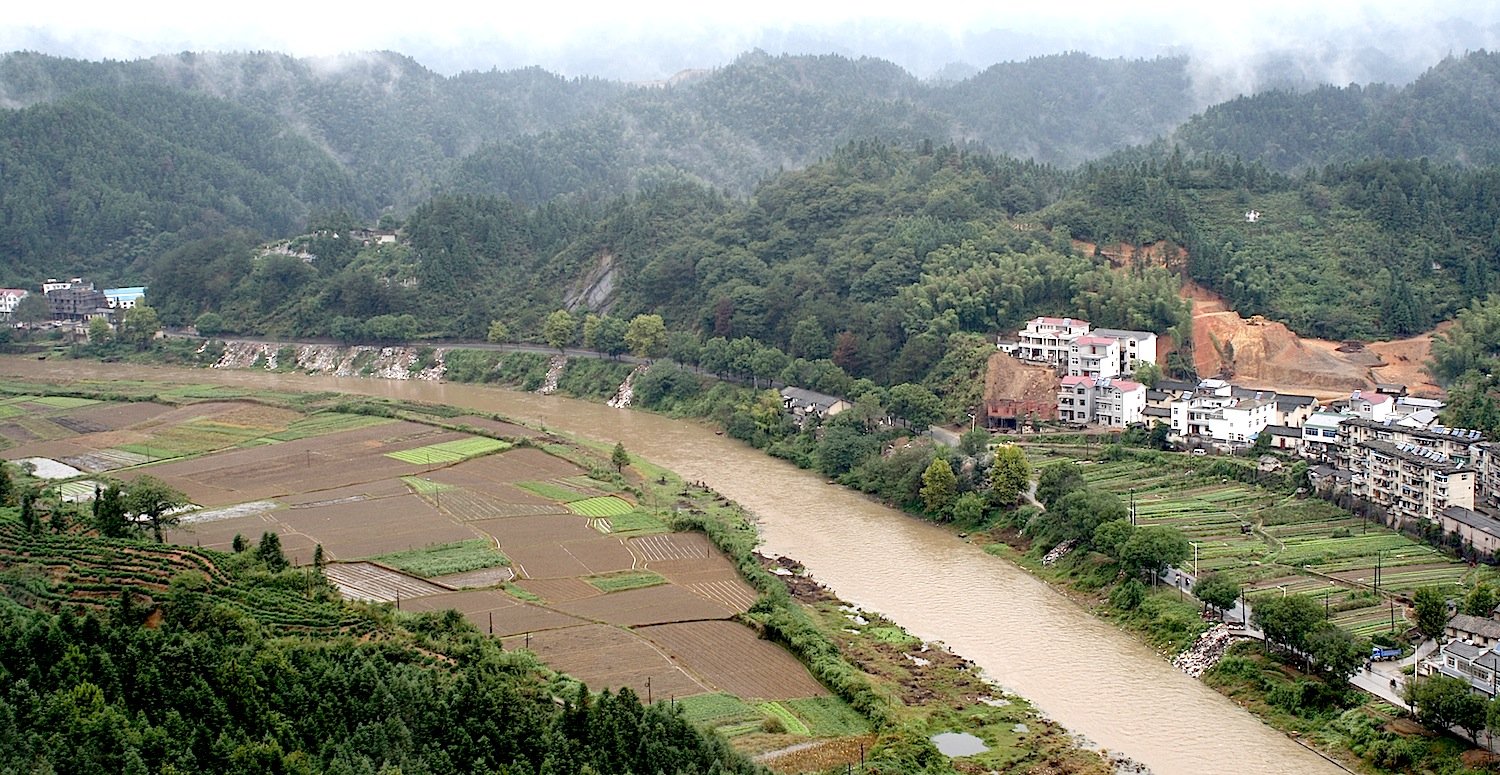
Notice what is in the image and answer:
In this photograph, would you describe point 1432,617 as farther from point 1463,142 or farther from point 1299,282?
point 1463,142

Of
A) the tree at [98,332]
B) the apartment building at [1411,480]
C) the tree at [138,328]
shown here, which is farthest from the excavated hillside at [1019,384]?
the tree at [98,332]

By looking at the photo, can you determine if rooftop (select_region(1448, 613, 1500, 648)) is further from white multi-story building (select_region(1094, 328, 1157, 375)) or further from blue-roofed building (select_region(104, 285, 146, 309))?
blue-roofed building (select_region(104, 285, 146, 309))

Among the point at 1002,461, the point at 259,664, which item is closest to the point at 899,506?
the point at 1002,461

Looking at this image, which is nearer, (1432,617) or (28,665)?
(28,665)

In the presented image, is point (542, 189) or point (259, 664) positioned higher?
point (542, 189)

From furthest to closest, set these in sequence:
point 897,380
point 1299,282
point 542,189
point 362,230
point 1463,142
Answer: point 542,189 < point 1463,142 < point 362,230 < point 1299,282 < point 897,380

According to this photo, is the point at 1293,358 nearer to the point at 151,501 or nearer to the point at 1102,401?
the point at 1102,401

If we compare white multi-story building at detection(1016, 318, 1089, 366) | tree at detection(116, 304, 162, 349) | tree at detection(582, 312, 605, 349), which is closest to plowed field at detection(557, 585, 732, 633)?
white multi-story building at detection(1016, 318, 1089, 366)

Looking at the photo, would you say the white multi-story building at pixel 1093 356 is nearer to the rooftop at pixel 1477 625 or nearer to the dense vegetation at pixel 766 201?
the dense vegetation at pixel 766 201
